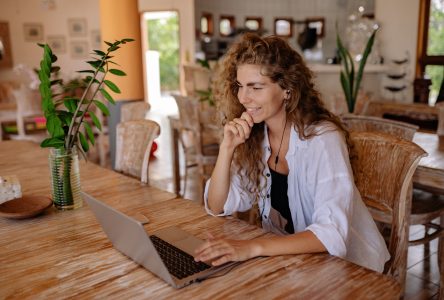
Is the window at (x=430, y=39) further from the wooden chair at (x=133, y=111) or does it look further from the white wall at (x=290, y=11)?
the wooden chair at (x=133, y=111)

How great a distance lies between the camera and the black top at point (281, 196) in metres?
1.72

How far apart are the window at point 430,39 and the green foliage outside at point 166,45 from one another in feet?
24.8

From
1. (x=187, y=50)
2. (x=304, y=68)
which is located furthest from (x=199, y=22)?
(x=304, y=68)

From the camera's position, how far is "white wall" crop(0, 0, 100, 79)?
27.5 ft

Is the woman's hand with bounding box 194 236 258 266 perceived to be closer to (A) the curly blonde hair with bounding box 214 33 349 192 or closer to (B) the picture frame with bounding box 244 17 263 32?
(A) the curly blonde hair with bounding box 214 33 349 192

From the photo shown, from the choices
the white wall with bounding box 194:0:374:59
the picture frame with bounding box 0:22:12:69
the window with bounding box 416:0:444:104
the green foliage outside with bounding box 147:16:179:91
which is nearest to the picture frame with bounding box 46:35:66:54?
the picture frame with bounding box 0:22:12:69

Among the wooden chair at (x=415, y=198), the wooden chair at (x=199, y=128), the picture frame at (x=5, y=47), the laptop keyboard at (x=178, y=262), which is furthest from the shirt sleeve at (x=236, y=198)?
the picture frame at (x=5, y=47)

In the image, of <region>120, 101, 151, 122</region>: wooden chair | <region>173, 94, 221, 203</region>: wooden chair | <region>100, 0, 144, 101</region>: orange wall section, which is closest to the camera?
<region>120, 101, 151, 122</region>: wooden chair

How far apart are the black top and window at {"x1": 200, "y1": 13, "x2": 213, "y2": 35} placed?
30.0ft

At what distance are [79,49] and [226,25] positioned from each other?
141 inches

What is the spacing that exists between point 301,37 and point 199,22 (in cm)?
255

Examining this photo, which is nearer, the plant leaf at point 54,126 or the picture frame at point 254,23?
the plant leaf at point 54,126

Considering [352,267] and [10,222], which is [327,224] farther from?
[10,222]

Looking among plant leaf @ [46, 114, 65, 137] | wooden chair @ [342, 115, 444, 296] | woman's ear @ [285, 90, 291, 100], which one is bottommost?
wooden chair @ [342, 115, 444, 296]
